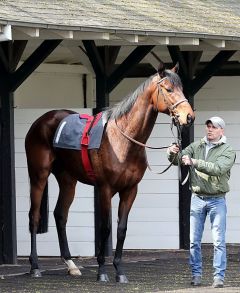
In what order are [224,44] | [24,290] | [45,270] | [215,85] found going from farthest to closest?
[215,85] → [224,44] → [45,270] → [24,290]

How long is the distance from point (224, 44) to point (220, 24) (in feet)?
2.91

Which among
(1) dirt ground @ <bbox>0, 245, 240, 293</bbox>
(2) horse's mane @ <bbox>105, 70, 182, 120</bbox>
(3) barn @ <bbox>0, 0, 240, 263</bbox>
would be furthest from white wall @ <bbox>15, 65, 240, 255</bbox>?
(2) horse's mane @ <bbox>105, 70, 182, 120</bbox>

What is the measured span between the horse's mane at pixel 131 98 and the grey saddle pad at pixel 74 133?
0.15 meters

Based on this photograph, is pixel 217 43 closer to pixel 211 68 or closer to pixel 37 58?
pixel 211 68

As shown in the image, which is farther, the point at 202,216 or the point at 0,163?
the point at 0,163

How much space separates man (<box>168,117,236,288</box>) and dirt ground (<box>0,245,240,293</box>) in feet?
1.30

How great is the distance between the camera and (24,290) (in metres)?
11.8

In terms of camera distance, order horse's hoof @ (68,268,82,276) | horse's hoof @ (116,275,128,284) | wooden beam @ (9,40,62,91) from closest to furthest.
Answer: horse's hoof @ (116,275,128,284) < horse's hoof @ (68,268,82,276) < wooden beam @ (9,40,62,91)

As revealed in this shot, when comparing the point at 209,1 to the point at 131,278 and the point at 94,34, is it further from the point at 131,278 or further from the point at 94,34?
the point at 131,278

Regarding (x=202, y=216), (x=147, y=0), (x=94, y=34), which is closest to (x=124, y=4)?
(x=147, y=0)

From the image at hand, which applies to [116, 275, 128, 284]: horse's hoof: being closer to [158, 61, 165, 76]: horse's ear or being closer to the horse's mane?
the horse's mane

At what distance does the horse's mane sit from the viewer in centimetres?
1223

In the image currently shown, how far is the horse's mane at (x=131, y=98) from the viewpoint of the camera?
40.1 feet

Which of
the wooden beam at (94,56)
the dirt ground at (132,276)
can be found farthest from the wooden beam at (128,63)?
the dirt ground at (132,276)
